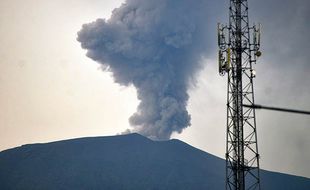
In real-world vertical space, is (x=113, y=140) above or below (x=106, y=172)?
above

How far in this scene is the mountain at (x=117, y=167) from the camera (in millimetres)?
93481

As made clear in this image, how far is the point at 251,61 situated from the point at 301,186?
96391 mm

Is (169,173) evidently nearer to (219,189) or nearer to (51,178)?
(219,189)

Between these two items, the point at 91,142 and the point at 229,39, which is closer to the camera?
the point at 229,39

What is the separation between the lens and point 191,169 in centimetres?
10569

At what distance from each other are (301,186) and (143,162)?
49.5m

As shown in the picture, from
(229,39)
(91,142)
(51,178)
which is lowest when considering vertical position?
(51,178)

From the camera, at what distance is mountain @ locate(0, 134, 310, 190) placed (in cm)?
9348

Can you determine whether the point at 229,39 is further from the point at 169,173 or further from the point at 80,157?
the point at 80,157

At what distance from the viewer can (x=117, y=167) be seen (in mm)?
102188

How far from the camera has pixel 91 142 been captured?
119 meters

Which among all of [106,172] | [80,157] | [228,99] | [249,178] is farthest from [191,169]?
[228,99]

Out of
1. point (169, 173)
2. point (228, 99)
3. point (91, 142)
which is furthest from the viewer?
point (91, 142)

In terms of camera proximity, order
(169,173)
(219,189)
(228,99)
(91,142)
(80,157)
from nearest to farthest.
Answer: (228,99)
(219,189)
(169,173)
(80,157)
(91,142)
